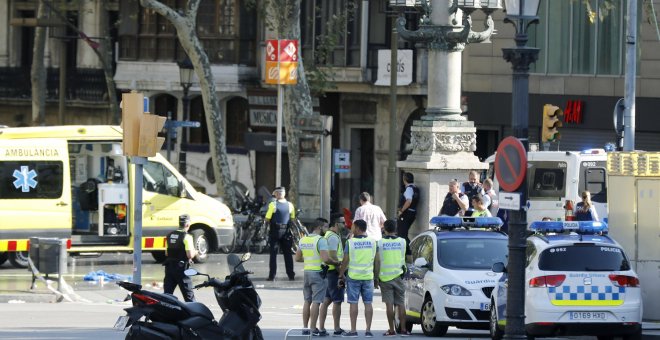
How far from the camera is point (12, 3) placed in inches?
2136

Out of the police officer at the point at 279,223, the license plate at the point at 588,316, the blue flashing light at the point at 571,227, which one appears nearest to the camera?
the license plate at the point at 588,316

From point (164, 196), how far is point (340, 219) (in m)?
10.9

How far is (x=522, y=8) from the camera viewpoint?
17844 millimetres

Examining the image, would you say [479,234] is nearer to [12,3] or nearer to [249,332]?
[249,332]

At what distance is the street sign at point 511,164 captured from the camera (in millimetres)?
17344

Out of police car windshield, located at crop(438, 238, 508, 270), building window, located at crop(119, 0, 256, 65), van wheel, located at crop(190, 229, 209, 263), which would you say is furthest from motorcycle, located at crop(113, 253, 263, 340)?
building window, located at crop(119, 0, 256, 65)

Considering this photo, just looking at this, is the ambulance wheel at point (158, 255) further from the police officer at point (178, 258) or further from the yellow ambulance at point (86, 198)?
the police officer at point (178, 258)

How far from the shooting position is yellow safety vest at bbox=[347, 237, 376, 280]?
21000 millimetres

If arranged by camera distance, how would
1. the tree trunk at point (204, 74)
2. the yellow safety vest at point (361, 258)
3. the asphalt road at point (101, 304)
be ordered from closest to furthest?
the yellow safety vest at point (361, 258) < the asphalt road at point (101, 304) < the tree trunk at point (204, 74)

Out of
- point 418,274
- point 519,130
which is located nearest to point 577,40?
point 418,274

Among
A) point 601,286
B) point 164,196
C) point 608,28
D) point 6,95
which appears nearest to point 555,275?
point 601,286

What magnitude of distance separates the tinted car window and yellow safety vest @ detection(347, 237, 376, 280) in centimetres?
1121

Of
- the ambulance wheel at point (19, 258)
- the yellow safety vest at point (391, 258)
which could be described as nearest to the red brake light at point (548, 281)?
the yellow safety vest at point (391, 258)

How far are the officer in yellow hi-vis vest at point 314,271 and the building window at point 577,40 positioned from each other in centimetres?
2295
